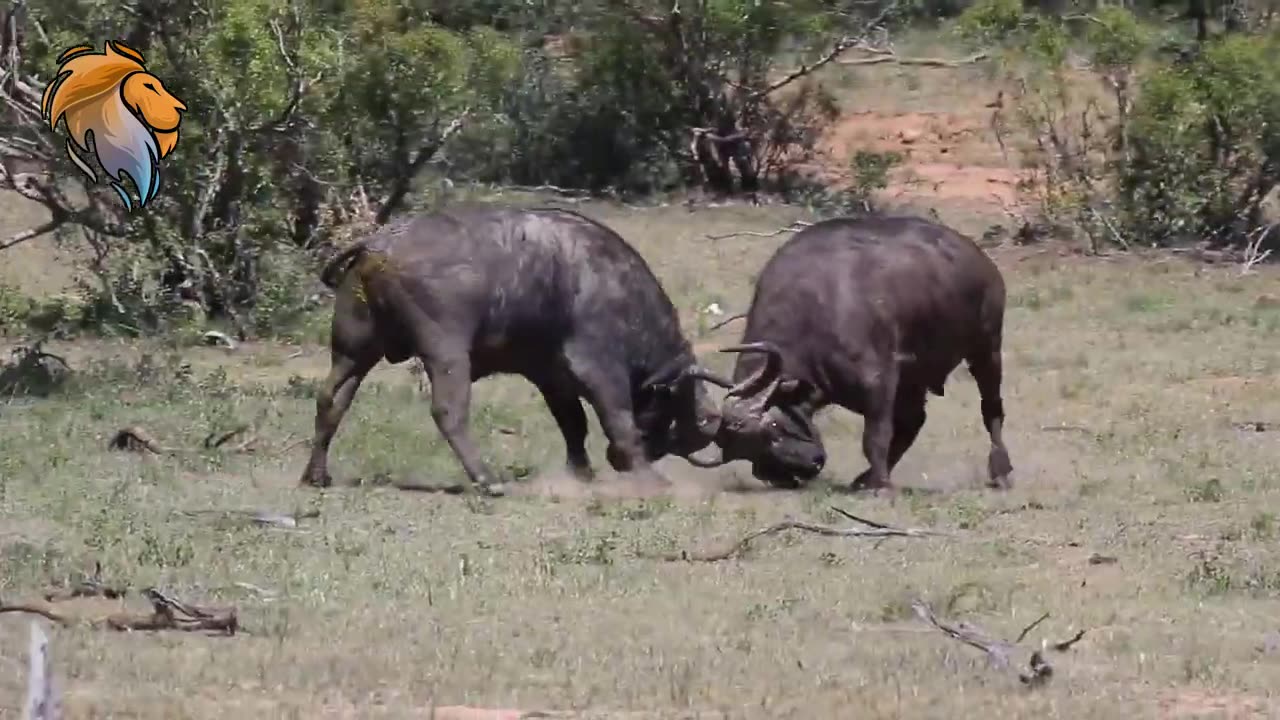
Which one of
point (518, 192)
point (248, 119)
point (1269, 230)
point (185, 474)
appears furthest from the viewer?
point (518, 192)

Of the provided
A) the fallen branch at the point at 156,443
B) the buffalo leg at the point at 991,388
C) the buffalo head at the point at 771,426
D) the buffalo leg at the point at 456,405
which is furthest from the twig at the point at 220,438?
the buffalo leg at the point at 991,388

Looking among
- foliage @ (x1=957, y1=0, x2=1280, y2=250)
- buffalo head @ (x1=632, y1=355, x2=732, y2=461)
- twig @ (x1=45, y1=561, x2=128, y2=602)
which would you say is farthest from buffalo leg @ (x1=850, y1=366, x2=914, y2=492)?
foliage @ (x1=957, y1=0, x2=1280, y2=250)

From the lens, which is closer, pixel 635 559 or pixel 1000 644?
pixel 1000 644

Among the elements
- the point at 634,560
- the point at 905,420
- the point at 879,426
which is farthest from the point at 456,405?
the point at 905,420

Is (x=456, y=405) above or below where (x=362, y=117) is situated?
above

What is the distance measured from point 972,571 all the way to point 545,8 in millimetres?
17306

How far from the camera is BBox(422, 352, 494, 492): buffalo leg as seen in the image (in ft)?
36.2

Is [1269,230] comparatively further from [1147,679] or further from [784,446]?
[1147,679]

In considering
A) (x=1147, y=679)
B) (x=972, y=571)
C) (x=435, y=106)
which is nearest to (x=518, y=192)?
(x=435, y=106)

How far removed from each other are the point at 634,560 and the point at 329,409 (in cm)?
279

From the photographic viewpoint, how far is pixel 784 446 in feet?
38.3

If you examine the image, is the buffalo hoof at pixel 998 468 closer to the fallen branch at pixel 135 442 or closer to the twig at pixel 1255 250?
the fallen branch at pixel 135 442

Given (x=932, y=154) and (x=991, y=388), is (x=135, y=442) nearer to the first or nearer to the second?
(x=991, y=388)

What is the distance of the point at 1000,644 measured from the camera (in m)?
7.26
